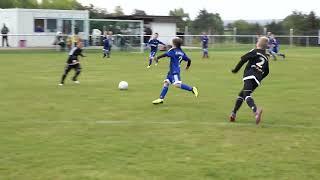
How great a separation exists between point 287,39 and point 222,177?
50971 mm

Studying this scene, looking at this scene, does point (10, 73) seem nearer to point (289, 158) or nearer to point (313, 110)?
point (313, 110)

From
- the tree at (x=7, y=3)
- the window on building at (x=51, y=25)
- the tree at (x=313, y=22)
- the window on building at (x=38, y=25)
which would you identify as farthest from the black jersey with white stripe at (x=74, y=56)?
the tree at (x=7, y=3)

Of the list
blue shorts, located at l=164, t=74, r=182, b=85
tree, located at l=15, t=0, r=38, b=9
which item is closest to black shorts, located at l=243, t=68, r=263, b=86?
blue shorts, located at l=164, t=74, r=182, b=85

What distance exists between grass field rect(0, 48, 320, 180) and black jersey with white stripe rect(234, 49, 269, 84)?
3.22ft

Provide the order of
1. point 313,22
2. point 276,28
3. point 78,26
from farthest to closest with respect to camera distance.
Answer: point 276,28, point 313,22, point 78,26

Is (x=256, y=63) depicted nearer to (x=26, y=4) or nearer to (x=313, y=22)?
(x=313, y=22)

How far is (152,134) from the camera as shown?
9578 millimetres

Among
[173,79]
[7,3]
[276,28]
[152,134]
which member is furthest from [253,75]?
[7,3]

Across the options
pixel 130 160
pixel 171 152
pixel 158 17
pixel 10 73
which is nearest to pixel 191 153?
pixel 171 152

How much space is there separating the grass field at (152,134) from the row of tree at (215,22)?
45974 millimetres

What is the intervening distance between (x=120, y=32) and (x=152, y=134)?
3610 cm

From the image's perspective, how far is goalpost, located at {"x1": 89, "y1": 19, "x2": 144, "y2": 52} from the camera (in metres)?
42.2

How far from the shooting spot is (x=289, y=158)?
7.88 m

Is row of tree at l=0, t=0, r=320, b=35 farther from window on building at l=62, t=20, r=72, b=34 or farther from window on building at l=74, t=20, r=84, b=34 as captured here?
window on building at l=74, t=20, r=84, b=34
